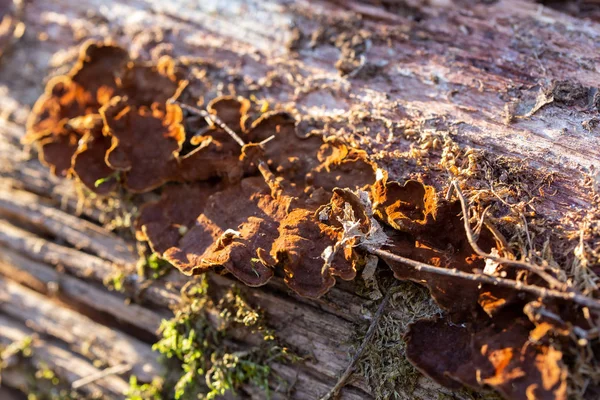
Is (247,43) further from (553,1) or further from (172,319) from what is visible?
(553,1)

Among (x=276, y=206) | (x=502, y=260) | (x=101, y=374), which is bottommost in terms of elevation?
(x=101, y=374)

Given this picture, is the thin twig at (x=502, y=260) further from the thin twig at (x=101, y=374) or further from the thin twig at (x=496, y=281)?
the thin twig at (x=101, y=374)

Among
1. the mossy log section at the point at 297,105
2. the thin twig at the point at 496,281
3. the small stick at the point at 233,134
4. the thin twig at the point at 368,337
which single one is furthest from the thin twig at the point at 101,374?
the thin twig at the point at 496,281

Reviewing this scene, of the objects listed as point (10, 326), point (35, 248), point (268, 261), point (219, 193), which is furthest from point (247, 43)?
point (10, 326)

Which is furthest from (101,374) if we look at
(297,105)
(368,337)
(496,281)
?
(496,281)

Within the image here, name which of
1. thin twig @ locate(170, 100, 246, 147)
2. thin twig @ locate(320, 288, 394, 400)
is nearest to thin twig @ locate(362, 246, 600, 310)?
thin twig @ locate(320, 288, 394, 400)

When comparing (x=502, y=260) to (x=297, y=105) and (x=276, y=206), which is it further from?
(x=297, y=105)
